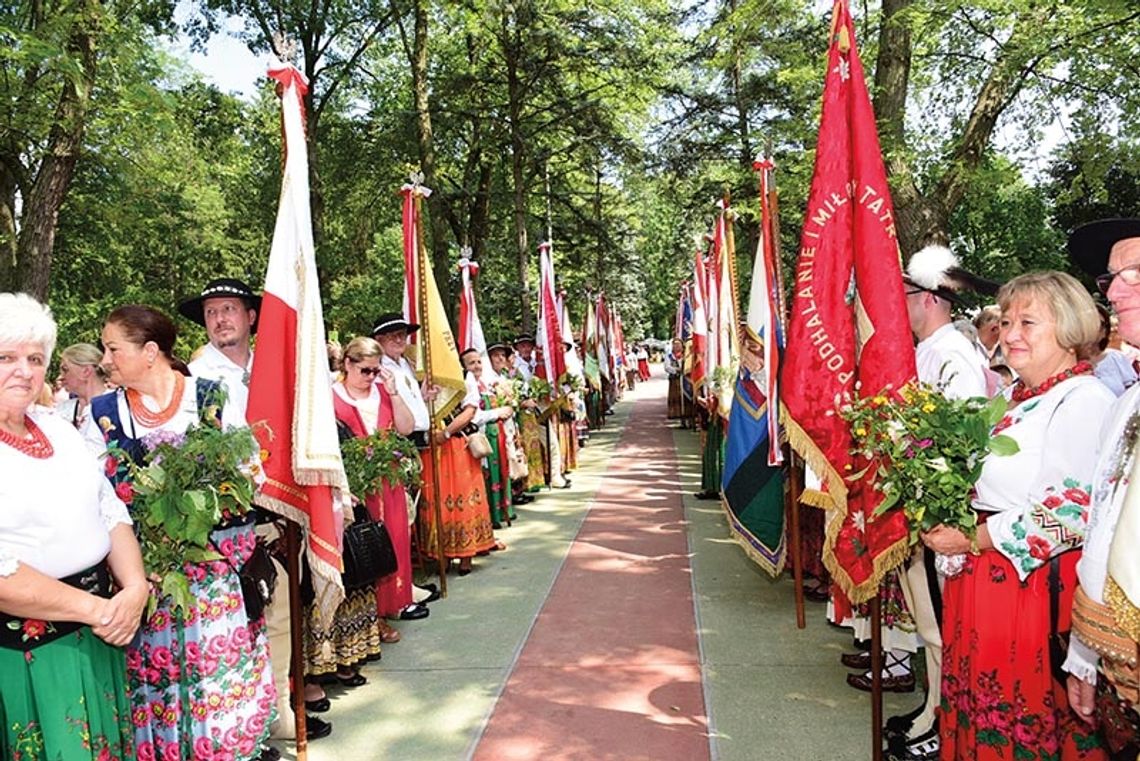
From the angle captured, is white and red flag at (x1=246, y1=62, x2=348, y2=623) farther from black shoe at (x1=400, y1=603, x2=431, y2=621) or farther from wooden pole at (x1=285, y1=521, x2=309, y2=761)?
black shoe at (x1=400, y1=603, x2=431, y2=621)

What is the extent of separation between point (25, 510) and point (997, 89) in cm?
1080

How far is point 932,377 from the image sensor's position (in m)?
3.99

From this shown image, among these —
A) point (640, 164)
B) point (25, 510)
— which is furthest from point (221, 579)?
point (640, 164)

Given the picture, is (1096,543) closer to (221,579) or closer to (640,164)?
(221,579)

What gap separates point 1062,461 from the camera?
2.81 metres

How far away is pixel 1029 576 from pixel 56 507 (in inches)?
134

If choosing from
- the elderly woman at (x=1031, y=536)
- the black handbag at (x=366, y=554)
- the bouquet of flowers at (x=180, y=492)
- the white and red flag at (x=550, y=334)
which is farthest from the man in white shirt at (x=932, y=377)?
the white and red flag at (x=550, y=334)

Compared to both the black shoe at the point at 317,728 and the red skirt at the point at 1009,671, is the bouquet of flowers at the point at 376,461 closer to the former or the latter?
the black shoe at the point at 317,728

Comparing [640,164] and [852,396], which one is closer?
[852,396]

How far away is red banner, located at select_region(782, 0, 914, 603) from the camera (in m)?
3.86

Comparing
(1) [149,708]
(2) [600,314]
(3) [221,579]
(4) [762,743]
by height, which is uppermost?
(2) [600,314]

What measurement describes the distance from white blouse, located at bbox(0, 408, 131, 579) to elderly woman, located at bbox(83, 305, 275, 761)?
464mm

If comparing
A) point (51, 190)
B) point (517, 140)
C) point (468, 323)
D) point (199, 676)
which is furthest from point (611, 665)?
point (517, 140)

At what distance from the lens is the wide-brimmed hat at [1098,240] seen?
231 centimetres
